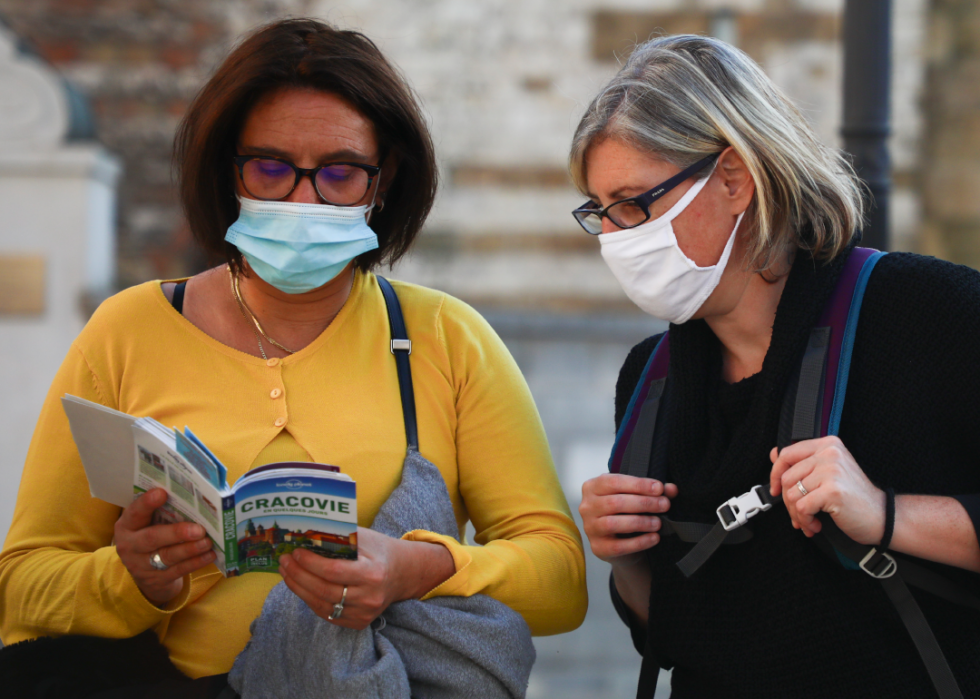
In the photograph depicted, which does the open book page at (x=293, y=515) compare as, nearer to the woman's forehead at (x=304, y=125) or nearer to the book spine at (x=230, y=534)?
the book spine at (x=230, y=534)

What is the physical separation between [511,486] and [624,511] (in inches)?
11.7

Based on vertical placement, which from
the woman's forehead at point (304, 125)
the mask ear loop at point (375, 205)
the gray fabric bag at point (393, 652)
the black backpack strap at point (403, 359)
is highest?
the woman's forehead at point (304, 125)

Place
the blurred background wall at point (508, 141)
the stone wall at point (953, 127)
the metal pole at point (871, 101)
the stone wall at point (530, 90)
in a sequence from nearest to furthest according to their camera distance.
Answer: the metal pole at point (871, 101) → the blurred background wall at point (508, 141) → the stone wall at point (530, 90) → the stone wall at point (953, 127)

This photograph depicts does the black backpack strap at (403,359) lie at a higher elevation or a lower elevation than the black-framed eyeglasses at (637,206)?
lower

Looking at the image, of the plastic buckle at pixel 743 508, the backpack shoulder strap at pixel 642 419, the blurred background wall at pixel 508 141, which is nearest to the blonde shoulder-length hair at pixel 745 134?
the backpack shoulder strap at pixel 642 419

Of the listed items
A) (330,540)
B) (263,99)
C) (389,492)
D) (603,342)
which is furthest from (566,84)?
(330,540)

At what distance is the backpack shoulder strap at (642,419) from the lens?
2111 millimetres

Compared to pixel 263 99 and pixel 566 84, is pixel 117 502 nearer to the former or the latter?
pixel 263 99

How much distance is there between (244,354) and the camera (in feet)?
7.13

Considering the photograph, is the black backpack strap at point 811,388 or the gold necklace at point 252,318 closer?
the black backpack strap at point 811,388

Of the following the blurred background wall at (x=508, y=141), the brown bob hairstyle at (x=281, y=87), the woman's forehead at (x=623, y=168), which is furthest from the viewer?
the blurred background wall at (x=508, y=141)

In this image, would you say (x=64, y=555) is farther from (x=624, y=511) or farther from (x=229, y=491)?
(x=624, y=511)

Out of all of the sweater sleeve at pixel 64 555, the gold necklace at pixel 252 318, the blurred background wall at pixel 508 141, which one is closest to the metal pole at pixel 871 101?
the gold necklace at pixel 252 318

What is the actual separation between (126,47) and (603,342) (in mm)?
3354
